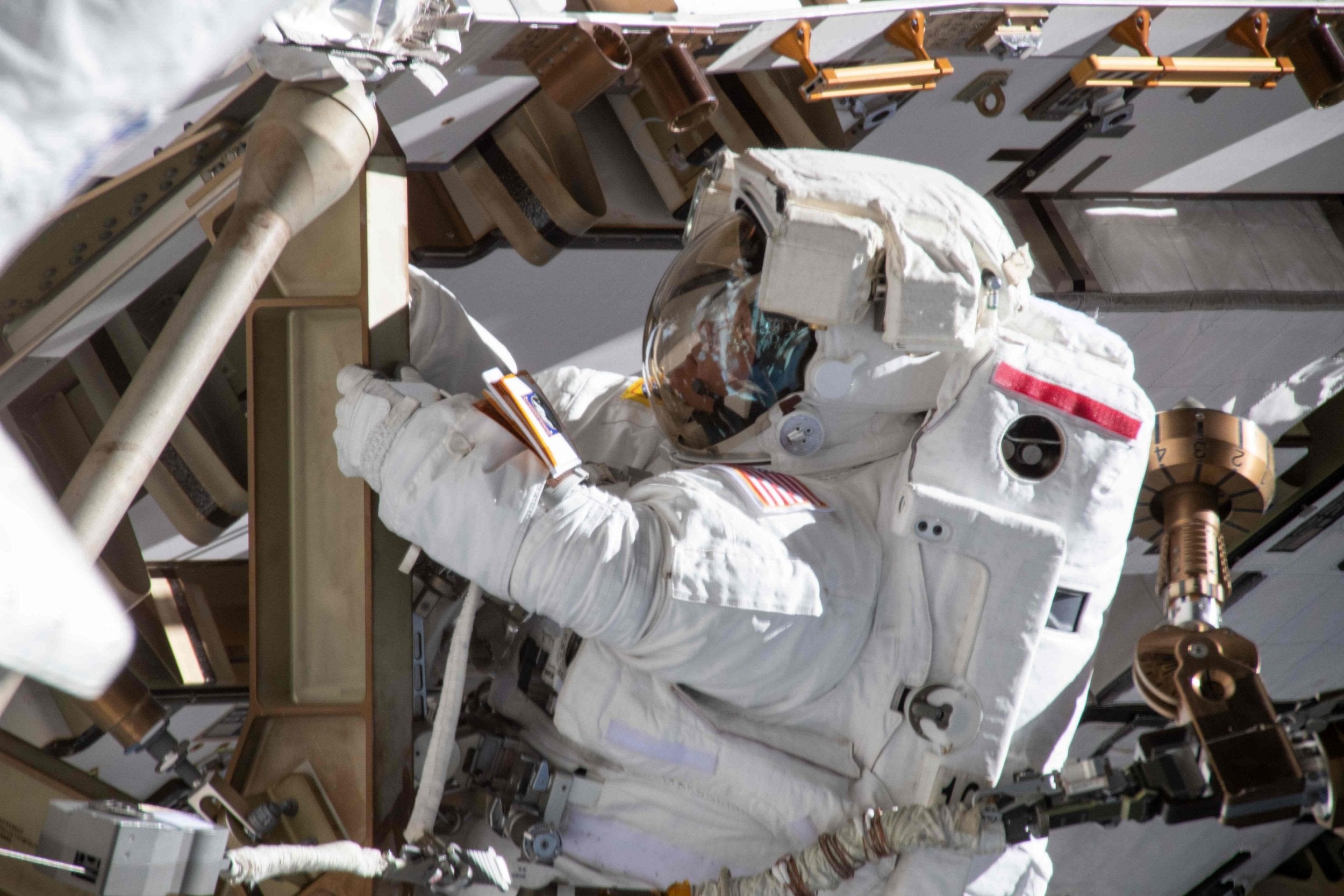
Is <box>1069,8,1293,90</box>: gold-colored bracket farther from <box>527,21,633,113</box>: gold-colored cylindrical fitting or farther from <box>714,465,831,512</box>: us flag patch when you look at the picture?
<box>714,465,831,512</box>: us flag patch

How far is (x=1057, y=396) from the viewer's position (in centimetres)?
185

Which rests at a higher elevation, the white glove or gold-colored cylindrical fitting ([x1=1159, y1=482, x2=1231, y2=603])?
the white glove

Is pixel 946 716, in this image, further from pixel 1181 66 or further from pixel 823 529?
pixel 1181 66

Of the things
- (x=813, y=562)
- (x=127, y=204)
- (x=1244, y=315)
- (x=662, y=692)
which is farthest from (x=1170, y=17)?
(x=127, y=204)

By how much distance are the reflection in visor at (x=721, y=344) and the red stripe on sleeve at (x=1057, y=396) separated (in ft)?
1.02

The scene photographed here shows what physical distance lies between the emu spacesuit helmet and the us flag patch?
0.10 m

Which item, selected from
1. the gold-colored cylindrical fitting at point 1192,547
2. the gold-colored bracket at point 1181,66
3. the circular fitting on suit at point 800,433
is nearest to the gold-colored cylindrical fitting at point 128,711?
the circular fitting on suit at point 800,433

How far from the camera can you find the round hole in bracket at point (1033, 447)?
1.86m

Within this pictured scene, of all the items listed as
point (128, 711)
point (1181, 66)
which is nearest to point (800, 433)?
point (128, 711)

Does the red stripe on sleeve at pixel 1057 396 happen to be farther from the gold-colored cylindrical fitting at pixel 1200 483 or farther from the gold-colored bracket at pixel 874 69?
the gold-colored bracket at pixel 874 69

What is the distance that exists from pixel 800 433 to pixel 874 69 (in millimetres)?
1122

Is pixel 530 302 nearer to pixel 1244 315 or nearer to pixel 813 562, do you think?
pixel 813 562

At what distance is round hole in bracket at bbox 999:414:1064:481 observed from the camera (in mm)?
1861

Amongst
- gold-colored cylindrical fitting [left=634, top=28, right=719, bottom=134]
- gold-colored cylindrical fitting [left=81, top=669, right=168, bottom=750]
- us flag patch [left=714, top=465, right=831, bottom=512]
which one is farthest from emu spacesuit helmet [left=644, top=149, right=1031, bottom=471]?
gold-colored cylindrical fitting [left=81, top=669, right=168, bottom=750]
